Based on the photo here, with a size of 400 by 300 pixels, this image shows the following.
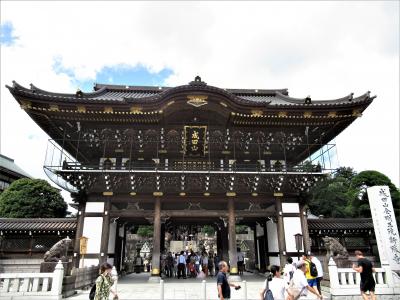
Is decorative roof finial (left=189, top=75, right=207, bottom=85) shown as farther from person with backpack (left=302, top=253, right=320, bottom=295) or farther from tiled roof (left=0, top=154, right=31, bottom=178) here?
tiled roof (left=0, top=154, right=31, bottom=178)

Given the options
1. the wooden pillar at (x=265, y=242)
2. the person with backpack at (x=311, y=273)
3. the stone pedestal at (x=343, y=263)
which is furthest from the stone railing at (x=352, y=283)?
the wooden pillar at (x=265, y=242)

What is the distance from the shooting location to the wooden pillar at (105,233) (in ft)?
47.3

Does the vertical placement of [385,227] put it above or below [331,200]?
below

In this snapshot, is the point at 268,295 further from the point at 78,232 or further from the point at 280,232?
the point at 78,232

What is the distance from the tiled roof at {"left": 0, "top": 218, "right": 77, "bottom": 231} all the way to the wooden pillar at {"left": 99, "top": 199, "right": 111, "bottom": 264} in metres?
1.97

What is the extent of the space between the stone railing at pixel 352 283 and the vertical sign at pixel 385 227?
2.07 ft

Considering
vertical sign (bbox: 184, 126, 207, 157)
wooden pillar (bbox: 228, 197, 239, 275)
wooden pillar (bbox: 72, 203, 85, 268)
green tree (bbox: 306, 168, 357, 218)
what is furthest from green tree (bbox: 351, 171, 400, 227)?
wooden pillar (bbox: 72, 203, 85, 268)

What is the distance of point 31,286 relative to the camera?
10.2 meters

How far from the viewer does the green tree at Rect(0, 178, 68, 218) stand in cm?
2600

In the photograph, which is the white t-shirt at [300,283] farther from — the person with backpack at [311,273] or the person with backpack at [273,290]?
the person with backpack at [311,273]

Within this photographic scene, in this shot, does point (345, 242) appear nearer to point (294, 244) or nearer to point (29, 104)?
point (294, 244)

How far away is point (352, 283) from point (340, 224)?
22.3 feet

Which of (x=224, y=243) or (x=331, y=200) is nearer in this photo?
(x=224, y=243)

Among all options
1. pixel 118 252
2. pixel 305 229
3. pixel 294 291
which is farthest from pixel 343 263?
pixel 118 252
